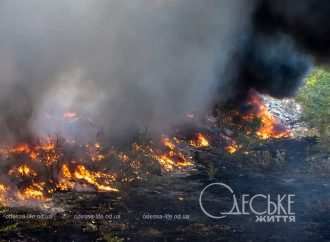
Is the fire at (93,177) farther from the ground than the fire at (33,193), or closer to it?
farther from the ground

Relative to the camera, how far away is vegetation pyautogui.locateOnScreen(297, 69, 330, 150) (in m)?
11.0

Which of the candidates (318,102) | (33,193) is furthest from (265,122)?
(33,193)

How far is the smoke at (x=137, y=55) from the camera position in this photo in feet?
29.2

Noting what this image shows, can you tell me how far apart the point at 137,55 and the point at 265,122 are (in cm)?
411

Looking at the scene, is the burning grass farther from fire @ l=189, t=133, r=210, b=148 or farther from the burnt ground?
the burnt ground

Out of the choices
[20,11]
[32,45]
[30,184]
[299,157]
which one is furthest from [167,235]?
[20,11]

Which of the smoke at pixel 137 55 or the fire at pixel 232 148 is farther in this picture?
the fire at pixel 232 148

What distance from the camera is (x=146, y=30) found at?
988cm

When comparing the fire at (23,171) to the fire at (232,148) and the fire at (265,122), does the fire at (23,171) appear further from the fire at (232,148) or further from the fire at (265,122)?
the fire at (265,122)

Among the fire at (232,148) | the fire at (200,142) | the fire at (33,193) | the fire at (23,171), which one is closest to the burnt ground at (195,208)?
the fire at (232,148)

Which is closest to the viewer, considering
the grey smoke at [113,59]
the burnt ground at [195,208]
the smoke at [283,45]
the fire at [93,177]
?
the burnt ground at [195,208]

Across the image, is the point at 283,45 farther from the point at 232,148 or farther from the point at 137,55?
the point at 137,55

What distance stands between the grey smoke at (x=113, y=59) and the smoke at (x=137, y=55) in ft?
0.08

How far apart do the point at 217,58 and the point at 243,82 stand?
151 cm
